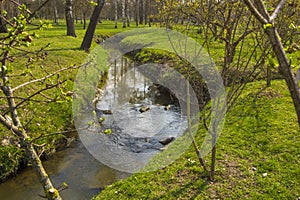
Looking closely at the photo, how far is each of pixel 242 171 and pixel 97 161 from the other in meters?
3.36

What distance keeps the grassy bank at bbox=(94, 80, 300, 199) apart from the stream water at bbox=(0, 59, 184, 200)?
33.0 inches

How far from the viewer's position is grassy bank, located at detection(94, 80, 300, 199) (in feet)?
15.9

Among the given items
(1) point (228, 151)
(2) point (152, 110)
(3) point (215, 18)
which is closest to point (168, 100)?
(2) point (152, 110)

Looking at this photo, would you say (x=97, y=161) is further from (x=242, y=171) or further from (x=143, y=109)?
(x=143, y=109)

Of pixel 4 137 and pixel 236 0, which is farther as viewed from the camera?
pixel 4 137

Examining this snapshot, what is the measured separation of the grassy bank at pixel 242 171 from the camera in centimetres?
484

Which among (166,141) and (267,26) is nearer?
(267,26)

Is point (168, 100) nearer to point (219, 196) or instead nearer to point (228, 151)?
point (228, 151)

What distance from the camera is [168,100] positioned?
11.7 m

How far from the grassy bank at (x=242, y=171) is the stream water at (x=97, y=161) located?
2.75 feet

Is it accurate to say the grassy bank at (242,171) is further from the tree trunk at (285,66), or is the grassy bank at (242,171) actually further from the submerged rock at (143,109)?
the submerged rock at (143,109)

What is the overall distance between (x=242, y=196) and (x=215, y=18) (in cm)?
285

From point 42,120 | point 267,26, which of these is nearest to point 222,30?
point 267,26

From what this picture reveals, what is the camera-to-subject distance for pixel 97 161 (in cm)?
708
